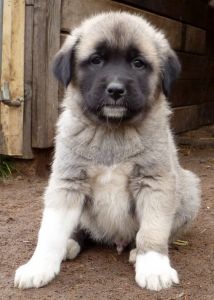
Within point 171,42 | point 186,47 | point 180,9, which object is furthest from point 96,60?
point 186,47

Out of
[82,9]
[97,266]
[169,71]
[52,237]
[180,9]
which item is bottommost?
[97,266]

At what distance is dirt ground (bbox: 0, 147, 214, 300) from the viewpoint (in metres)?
2.70

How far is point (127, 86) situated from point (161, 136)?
40 cm

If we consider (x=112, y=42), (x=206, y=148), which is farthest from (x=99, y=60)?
(x=206, y=148)

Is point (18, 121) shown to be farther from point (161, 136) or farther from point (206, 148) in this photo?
point (206, 148)

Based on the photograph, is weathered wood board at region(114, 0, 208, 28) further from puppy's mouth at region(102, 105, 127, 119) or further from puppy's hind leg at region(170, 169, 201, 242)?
puppy's mouth at region(102, 105, 127, 119)

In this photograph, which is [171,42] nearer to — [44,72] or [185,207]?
[44,72]

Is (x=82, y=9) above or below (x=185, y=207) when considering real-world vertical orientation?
above

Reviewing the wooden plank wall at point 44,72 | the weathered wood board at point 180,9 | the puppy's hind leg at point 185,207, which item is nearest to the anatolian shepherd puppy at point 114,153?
the puppy's hind leg at point 185,207

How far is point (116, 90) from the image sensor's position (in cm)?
278

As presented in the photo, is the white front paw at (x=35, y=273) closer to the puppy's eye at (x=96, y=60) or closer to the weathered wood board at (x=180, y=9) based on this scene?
the puppy's eye at (x=96, y=60)

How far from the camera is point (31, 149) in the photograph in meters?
4.99

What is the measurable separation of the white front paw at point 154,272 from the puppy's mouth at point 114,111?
27.6 inches

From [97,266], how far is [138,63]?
1.09 meters
